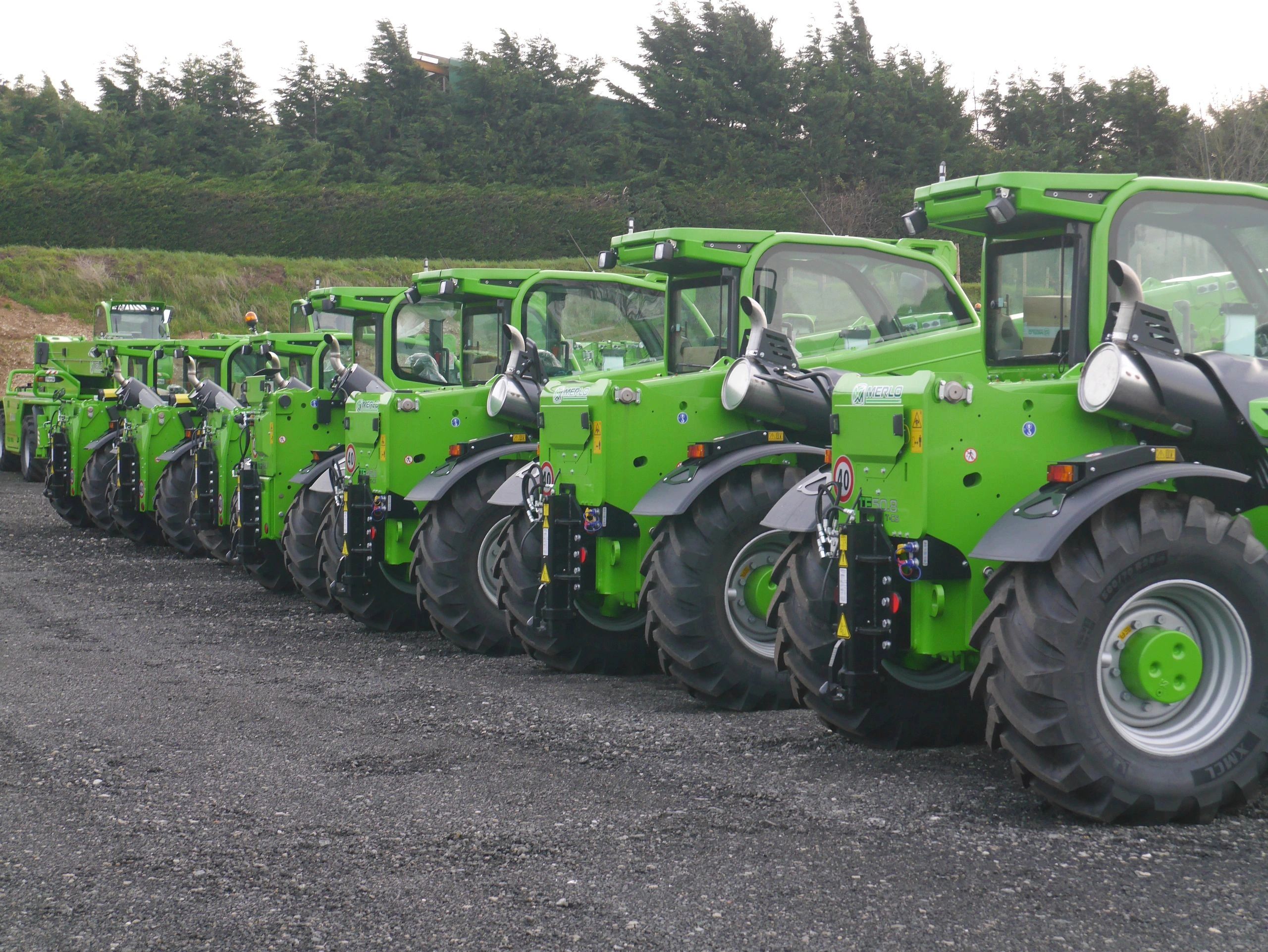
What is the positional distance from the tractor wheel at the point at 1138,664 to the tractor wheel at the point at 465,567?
455cm

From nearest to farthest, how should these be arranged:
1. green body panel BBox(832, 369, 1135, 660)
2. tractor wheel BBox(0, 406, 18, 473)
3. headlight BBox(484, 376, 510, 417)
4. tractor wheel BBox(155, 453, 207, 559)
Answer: green body panel BBox(832, 369, 1135, 660), headlight BBox(484, 376, 510, 417), tractor wheel BBox(155, 453, 207, 559), tractor wheel BBox(0, 406, 18, 473)

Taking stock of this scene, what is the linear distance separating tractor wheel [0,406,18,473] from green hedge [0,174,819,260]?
17891 mm

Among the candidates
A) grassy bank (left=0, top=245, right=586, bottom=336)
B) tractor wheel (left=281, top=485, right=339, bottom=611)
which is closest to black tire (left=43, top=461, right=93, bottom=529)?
tractor wheel (left=281, top=485, right=339, bottom=611)

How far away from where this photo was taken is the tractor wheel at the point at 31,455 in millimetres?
24016

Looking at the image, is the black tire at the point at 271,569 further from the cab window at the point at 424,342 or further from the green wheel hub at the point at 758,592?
the green wheel hub at the point at 758,592

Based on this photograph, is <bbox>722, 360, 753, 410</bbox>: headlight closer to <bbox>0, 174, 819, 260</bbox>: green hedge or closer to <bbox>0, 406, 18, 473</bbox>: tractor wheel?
<bbox>0, 406, 18, 473</bbox>: tractor wheel

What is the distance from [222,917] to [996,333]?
392 centimetres

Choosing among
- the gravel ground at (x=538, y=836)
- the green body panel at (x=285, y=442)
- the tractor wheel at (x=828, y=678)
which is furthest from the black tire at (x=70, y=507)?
the tractor wheel at (x=828, y=678)

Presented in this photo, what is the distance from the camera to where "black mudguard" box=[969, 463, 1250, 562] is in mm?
4629

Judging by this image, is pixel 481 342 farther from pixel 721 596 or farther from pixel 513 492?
pixel 721 596

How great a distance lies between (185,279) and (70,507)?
76.4 feet

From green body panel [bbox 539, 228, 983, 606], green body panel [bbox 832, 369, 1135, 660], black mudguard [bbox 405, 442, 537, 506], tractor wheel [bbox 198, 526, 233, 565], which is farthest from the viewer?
tractor wheel [bbox 198, 526, 233, 565]

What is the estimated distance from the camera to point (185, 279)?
40.0 meters

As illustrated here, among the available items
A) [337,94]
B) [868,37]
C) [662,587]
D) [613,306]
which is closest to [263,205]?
[337,94]
